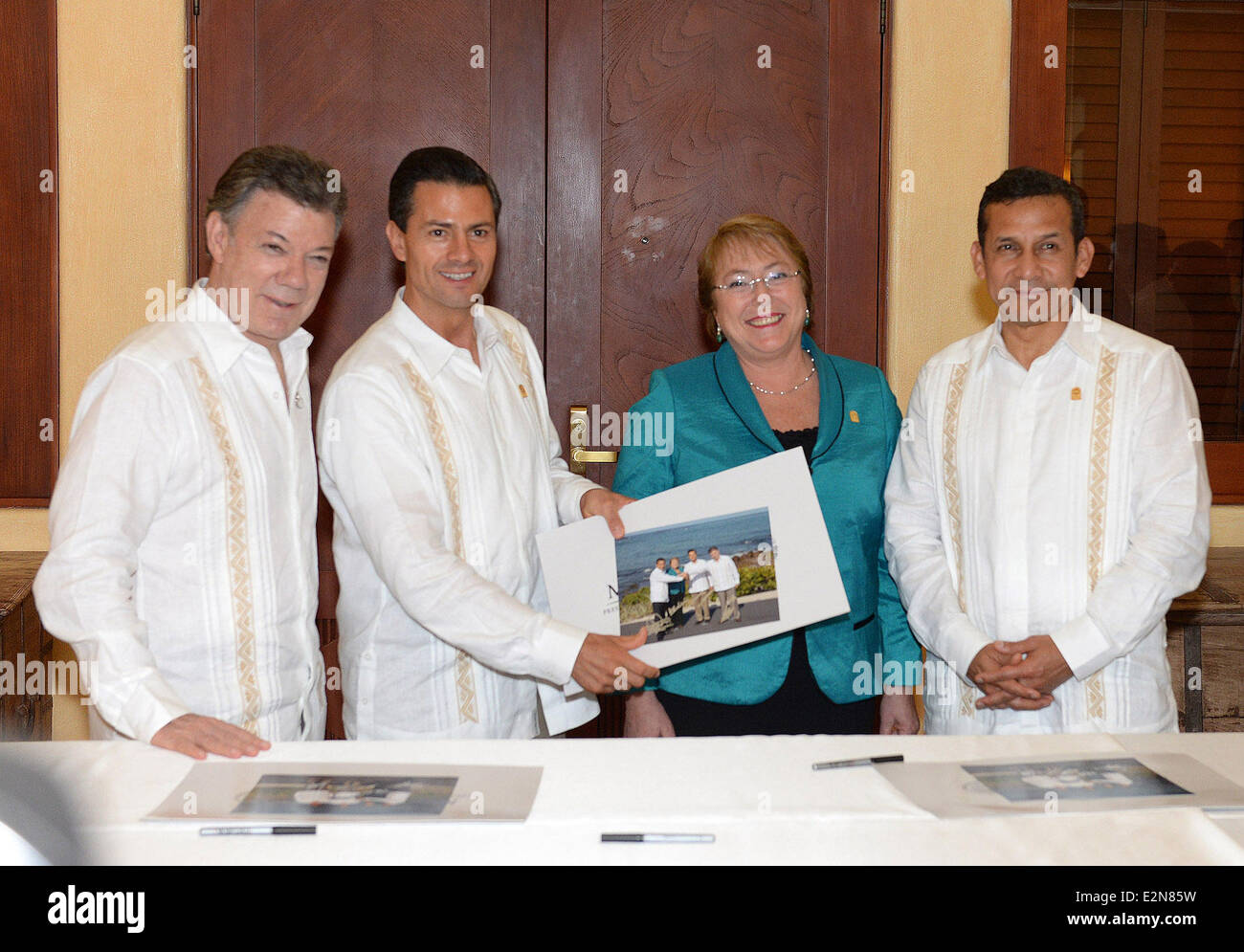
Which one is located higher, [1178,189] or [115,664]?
[1178,189]

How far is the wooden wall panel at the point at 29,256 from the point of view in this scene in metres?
3.68

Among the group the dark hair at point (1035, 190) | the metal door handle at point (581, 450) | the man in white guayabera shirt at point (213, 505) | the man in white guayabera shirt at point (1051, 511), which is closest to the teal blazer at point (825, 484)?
the man in white guayabera shirt at point (1051, 511)

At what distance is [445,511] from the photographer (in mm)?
2334

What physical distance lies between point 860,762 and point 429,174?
1521 mm

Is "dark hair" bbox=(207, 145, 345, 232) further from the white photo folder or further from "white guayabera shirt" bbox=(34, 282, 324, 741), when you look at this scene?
the white photo folder

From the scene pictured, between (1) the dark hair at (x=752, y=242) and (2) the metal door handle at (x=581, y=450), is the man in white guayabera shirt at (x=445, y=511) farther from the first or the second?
(2) the metal door handle at (x=581, y=450)

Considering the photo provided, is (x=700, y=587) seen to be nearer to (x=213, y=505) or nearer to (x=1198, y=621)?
(x=213, y=505)

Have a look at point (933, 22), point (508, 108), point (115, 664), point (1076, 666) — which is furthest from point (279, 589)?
point (933, 22)

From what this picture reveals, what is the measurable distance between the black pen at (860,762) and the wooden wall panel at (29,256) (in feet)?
9.94

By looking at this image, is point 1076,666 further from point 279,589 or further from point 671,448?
point 279,589

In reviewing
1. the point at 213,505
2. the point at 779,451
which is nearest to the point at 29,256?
the point at 213,505
